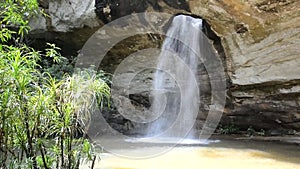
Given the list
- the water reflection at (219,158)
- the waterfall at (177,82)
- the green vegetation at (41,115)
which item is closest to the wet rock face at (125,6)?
the waterfall at (177,82)

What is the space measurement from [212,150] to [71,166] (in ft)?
8.27

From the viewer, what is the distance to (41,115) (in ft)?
6.89

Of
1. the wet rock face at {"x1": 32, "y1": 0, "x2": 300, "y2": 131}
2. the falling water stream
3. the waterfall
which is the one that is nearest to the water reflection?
the falling water stream

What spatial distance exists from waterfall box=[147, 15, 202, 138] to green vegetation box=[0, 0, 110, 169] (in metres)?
3.99

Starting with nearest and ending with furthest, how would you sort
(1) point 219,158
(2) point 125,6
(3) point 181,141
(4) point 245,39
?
(1) point 219,158 < (4) point 245,39 < (2) point 125,6 < (3) point 181,141

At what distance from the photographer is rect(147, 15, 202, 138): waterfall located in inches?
240

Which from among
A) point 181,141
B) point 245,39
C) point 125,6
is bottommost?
point 181,141

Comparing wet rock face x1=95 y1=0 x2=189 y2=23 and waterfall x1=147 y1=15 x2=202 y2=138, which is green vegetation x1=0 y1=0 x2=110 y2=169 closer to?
wet rock face x1=95 y1=0 x2=189 y2=23

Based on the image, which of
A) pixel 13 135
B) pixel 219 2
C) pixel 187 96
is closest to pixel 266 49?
pixel 219 2

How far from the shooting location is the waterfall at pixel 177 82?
6102mm

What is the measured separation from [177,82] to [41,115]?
459 centimetres

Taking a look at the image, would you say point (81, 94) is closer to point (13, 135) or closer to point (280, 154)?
point (13, 135)

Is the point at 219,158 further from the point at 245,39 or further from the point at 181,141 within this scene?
the point at 245,39

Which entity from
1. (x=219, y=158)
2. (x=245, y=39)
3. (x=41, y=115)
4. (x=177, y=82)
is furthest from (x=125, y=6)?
(x=41, y=115)
